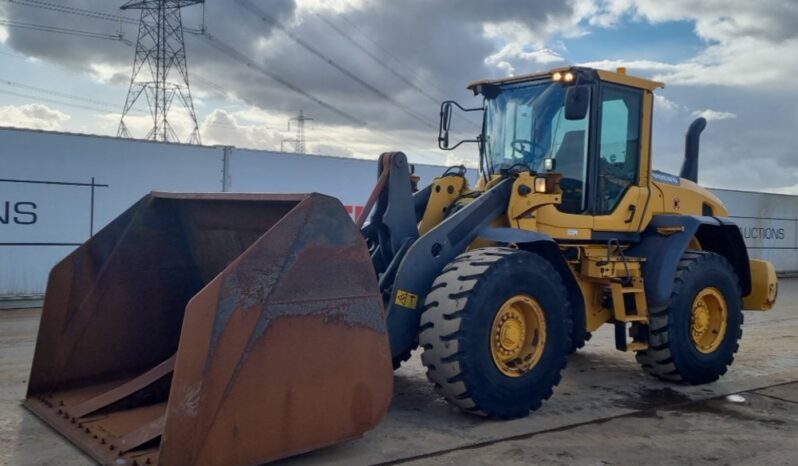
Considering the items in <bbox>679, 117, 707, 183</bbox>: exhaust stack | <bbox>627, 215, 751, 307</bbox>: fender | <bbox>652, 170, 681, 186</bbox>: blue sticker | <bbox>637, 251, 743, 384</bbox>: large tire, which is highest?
<bbox>679, 117, 707, 183</bbox>: exhaust stack

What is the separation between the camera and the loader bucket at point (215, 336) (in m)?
3.92

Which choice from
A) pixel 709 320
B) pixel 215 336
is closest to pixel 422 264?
pixel 215 336

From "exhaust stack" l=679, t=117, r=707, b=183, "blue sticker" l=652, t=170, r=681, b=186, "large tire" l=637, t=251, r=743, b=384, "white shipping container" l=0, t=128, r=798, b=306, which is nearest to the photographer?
"large tire" l=637, t=251, r=743, b=384

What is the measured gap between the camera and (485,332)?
5.06m

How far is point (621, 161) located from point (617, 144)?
0.51 feet

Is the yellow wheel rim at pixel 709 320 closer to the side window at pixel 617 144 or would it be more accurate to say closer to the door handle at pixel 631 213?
the door handle at pixel 631 213

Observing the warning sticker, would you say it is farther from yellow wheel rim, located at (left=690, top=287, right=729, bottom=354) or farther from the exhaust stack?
the exhaust stack

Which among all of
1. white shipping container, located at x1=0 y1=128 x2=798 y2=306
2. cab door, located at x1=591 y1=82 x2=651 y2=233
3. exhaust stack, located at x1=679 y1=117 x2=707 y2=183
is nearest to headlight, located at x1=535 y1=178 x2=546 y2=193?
cab door, located at x1=591 y1=82 x2=651 y2=233

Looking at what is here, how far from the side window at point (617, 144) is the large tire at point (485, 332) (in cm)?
138

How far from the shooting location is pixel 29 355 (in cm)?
750

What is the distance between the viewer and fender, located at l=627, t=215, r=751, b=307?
21.5ft

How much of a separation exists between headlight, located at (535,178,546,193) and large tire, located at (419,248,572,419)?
752mm

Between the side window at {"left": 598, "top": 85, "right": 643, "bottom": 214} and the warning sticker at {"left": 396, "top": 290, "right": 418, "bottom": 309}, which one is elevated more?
the side window at {"left": 598, "top": 85, "right": 643, "bottom": 214}

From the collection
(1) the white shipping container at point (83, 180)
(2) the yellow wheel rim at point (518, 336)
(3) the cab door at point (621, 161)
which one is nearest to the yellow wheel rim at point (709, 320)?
(3) the cab door at point (621, 161)
